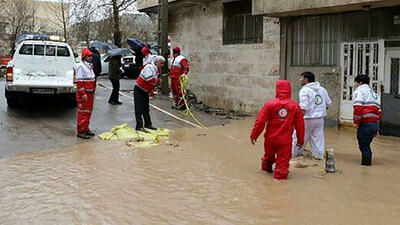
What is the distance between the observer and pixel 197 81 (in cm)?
1608

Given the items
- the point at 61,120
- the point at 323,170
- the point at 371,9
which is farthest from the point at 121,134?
the point at 371,9

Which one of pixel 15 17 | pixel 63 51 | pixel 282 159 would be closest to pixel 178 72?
pixel 63 51

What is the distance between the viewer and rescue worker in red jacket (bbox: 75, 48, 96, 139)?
31.0 feet

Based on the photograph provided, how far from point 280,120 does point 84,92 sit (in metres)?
4.43

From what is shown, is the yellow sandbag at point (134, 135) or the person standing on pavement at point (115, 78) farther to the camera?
the person standing on pavement at point (115, 78)

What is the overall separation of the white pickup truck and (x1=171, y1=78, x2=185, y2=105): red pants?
268 cm

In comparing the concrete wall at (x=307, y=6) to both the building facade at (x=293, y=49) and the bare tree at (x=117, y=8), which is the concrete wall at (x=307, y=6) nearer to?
the building facade at (x=293, y=49)

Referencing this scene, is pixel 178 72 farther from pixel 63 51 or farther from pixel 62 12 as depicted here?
pixel 62 12

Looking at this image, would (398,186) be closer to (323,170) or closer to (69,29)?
(323,170)

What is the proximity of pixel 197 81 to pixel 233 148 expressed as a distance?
7.31m

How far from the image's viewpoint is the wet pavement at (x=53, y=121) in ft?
29.5

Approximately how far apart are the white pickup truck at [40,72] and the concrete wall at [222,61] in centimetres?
459

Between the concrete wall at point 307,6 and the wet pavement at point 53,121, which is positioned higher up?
the concrete wall at point 307,6

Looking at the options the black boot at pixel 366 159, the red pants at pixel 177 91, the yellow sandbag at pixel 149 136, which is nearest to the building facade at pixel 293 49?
the red pants at pixel 177 91
